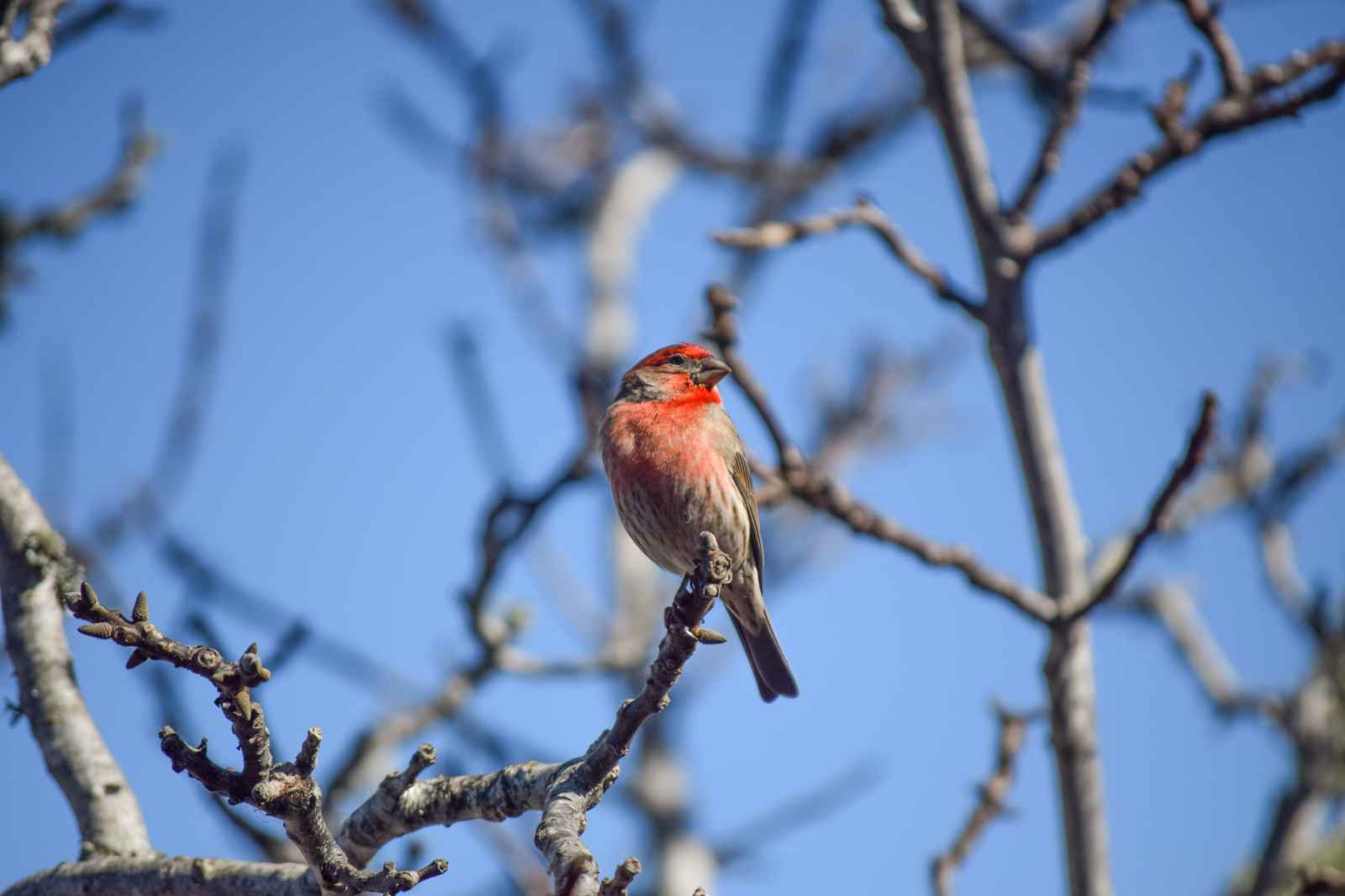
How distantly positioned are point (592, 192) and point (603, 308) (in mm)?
1784

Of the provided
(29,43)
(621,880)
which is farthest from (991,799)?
(29,43)

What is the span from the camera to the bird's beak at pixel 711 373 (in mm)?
5168

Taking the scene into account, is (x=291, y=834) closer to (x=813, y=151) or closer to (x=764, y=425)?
(x=764, y=425)

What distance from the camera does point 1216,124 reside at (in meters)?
3.46

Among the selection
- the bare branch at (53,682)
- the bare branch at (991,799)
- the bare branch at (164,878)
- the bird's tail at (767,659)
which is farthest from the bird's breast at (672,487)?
the bare branch at (164,878)

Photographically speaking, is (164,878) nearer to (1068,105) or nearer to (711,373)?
(711,373)

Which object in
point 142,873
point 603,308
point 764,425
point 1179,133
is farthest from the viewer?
point 603,308

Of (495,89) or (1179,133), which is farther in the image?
(495,89)

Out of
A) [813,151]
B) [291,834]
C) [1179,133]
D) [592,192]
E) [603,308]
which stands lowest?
[291,834]

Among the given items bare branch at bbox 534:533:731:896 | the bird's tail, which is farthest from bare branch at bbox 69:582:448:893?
the bird's tail

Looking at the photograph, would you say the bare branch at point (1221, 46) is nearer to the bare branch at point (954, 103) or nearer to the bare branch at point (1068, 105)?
the bare branch at point (1068, 105)

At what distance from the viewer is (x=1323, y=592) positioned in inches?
226

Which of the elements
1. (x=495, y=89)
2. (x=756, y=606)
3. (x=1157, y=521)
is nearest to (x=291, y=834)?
(x=1157, y=521)

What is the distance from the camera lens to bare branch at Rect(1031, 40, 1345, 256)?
3.36m
